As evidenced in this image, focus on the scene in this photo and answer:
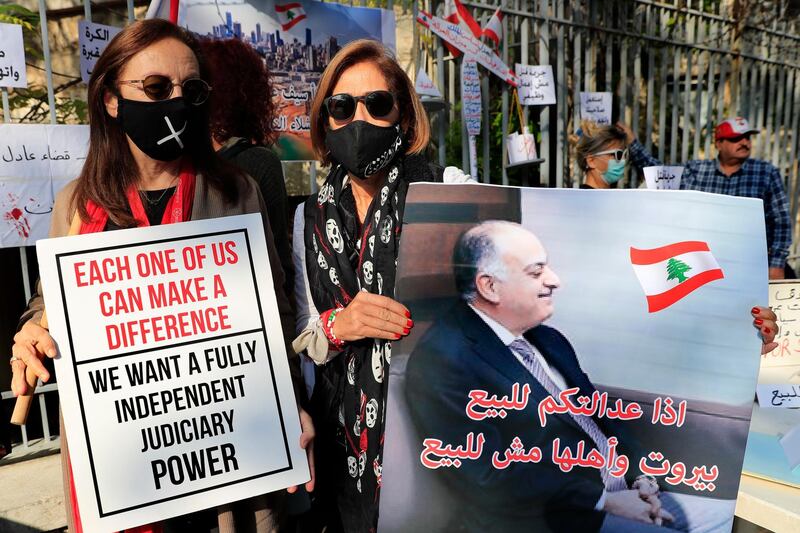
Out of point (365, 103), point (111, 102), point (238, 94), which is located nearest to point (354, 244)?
point (365, 103)

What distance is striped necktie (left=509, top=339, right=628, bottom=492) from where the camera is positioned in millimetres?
1364

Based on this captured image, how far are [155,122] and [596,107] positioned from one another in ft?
15.6

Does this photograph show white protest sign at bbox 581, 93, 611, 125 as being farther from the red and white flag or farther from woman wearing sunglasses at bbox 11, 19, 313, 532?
woman wearing sunglasses at bbox 11, 19, 313, 532

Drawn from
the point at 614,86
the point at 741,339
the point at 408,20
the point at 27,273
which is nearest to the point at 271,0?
the point at 408,20

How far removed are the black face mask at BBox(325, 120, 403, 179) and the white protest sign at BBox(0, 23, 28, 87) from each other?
187 cm

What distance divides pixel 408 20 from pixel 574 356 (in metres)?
3.71

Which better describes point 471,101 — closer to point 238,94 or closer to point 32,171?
point 238,94

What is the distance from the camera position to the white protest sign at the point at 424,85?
4.06 m

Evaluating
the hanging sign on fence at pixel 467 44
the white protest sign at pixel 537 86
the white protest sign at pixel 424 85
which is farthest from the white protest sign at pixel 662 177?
the white protest sign at pixel 424 85

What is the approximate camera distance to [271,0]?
3611 millimetres

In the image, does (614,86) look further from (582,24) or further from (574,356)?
(574,356)

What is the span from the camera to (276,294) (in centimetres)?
165

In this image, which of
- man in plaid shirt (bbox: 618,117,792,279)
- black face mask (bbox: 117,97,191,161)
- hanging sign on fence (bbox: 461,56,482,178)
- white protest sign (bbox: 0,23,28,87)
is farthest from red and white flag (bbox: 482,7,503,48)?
black face mask (bbox: 117,97,191,161)

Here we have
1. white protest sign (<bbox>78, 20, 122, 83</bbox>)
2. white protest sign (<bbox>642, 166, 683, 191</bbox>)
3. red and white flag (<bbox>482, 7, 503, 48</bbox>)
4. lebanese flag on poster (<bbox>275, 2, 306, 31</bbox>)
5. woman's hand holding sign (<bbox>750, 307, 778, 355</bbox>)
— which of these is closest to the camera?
woman's hand holding sign (<bbox>750, 307, 778, 355</bbox>)
